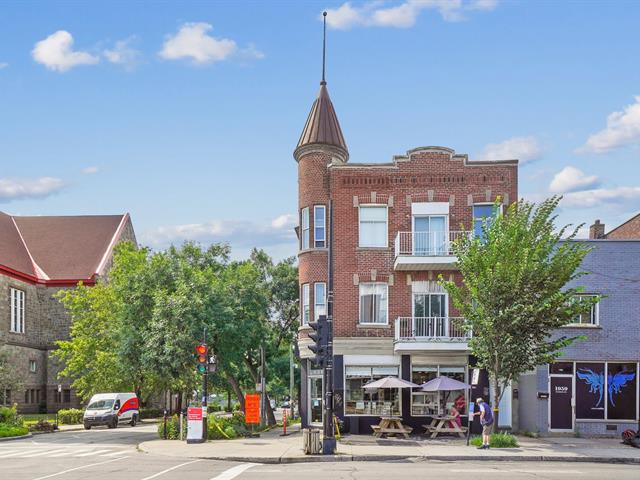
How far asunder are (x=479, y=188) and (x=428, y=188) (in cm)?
212

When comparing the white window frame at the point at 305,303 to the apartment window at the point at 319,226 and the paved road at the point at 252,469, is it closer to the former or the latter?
the apartment window at the point at 319,226

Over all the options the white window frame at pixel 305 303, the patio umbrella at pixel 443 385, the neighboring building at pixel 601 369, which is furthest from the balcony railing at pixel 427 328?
the white window frame at pixel 305 303

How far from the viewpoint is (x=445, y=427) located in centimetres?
3234

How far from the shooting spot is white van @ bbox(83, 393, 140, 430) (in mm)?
45219

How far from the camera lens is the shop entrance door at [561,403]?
32.6 meters

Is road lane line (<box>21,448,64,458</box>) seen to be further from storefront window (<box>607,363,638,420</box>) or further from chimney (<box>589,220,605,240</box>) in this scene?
chimney (<box>589,220,605,240</box>)

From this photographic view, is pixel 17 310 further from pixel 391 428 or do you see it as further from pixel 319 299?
pixel 391 428

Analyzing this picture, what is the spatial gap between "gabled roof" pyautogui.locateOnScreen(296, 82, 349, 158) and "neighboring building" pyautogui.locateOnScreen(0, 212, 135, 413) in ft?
102

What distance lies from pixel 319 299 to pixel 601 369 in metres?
11.9

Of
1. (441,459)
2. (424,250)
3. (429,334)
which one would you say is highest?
(424,250)

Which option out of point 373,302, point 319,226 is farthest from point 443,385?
point 319,226

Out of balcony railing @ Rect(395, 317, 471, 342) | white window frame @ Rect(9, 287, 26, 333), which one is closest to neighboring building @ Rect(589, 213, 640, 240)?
balcony railing @ Rect(395, 317, 471, 342)

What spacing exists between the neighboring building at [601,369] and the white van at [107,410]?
2380 centimetres

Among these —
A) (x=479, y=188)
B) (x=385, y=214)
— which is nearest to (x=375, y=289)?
(x=385, y=214)
